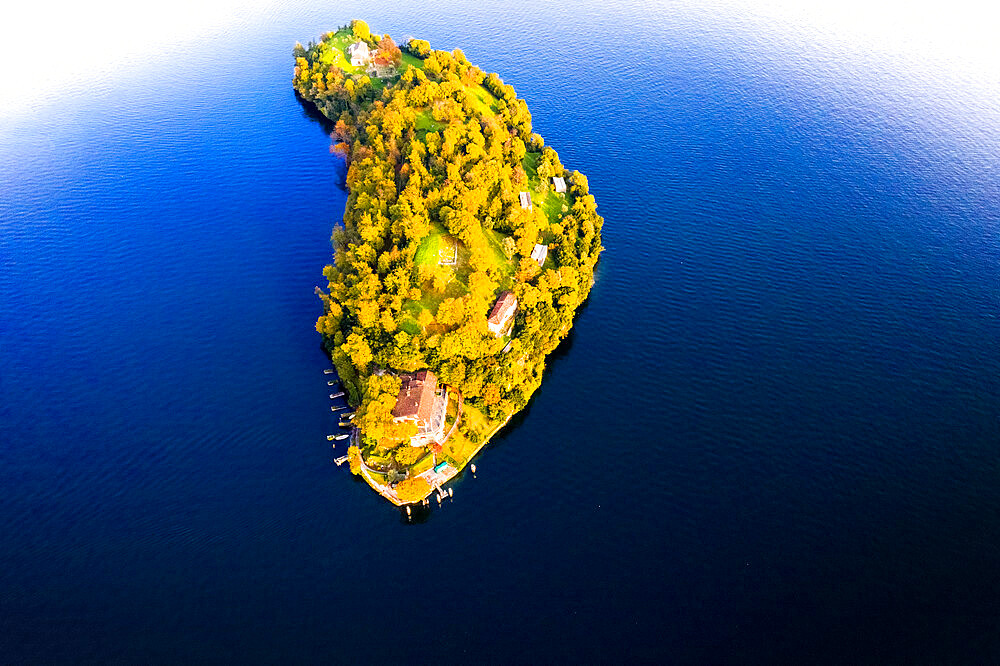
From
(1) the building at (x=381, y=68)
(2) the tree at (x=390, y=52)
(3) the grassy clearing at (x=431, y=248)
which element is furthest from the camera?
(2) the tree at (x=390, y=52)

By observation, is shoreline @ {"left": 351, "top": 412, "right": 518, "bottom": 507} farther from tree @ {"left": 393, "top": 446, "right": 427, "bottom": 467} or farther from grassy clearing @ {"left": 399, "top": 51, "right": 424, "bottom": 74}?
grassy clearing @ {"left": 399, "top": 51, "right": 424, "bottom": 74}

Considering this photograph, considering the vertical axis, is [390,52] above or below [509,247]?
above

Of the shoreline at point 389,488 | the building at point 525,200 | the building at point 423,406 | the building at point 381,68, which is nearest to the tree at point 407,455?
the building at point 423,406

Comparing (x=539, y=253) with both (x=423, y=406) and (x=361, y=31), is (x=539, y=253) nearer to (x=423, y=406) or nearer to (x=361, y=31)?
(x=423, y=406)

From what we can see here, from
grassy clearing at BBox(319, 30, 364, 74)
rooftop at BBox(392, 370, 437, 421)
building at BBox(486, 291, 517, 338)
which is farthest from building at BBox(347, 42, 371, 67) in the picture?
rooftop at BBox(392, 370, 437, 421)

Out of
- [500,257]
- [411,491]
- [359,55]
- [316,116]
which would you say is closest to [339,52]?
[359,55]

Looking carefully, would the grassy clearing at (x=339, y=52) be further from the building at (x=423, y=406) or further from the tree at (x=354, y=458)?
the tree at (x=354, y=458)

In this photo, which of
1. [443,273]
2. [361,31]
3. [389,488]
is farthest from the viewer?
[361,31]
